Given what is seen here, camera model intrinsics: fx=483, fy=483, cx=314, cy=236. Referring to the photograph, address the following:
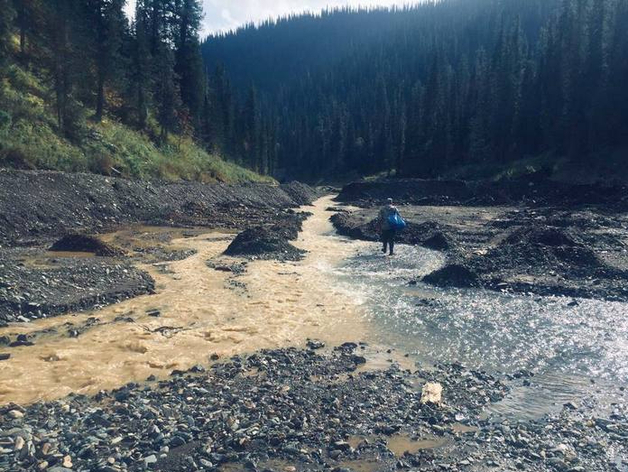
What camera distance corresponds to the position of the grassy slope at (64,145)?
28.5 metres

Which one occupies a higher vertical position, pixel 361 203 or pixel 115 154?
pixel 115 154

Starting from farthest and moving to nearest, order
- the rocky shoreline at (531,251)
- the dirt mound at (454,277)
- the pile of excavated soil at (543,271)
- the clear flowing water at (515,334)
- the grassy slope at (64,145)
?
the grassy slope at (64,145), the dirt mound at (454,277), the rocky shoreline at (531,251), the pile of excavated soil at (543,271), the clear flowing water at (515,334)

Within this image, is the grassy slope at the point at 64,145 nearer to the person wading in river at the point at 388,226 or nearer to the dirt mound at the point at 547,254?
the person wading in river at the point at 388,226

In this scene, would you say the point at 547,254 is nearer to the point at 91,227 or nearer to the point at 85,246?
the point at 85,246

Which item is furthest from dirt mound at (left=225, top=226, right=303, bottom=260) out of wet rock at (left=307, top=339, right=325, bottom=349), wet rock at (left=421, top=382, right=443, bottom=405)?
wet rock at (left=421, top=382, right=443, bottom=405)

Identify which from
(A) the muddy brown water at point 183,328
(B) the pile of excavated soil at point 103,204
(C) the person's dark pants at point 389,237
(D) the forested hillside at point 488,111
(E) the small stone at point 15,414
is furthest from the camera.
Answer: (D) the forested hillside at point 488,111

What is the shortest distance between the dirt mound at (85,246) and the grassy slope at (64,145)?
9276 millimetres

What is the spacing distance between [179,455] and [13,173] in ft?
76.6

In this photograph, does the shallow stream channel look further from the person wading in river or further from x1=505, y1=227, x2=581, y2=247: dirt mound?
x1=505, y1=227, x2=581, y2=247: dirt mound

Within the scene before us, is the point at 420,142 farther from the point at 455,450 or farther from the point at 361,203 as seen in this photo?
the point at 455,450

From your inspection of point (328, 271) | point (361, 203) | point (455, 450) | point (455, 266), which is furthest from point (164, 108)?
point (455, 450)

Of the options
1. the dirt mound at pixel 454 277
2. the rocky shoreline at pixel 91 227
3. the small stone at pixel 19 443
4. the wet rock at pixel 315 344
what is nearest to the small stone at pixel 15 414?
the small stone at pixel 19 443

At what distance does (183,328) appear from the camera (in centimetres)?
1300

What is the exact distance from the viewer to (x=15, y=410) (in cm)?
822
